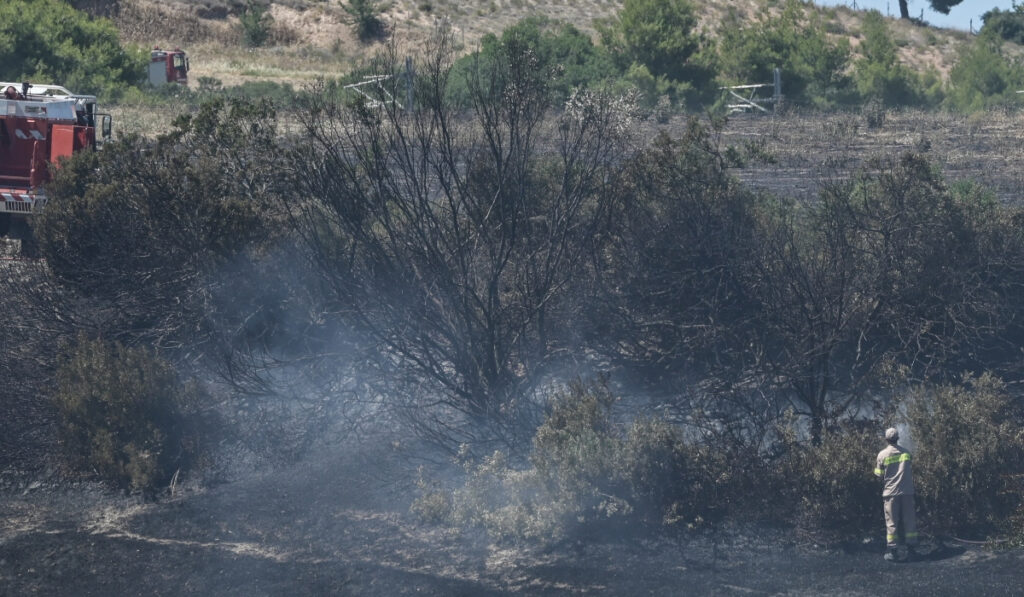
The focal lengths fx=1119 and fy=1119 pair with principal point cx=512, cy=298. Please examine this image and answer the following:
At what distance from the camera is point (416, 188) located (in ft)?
35.4

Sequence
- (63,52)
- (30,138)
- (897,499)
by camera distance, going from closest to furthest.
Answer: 1. (897,499)
2. (30,138)
3. (63,52)

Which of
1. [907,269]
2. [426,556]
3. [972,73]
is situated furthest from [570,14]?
[426,556]

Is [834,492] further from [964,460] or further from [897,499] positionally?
[964,460]

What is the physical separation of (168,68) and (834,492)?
3300 cm

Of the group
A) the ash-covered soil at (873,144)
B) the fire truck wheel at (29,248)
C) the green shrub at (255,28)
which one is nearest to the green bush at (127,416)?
the fire truck wheel at (29,248)

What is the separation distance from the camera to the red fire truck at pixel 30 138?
1695cm

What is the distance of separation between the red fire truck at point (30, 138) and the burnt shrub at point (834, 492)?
11.8 metres

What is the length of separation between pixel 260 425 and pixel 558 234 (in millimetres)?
3691

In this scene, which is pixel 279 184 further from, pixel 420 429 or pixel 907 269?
pixel 907 269

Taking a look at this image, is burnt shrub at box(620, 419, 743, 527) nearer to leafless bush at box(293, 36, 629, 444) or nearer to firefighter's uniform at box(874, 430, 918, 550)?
firefighter's uniform at box(874, 430, 918, 550)

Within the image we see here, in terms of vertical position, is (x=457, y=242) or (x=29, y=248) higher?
(x=457, y=242)

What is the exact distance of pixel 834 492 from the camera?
9562 mm

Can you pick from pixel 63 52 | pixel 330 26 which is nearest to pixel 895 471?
pixel 63 52

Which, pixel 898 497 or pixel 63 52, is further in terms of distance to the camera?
pixel 63 52
